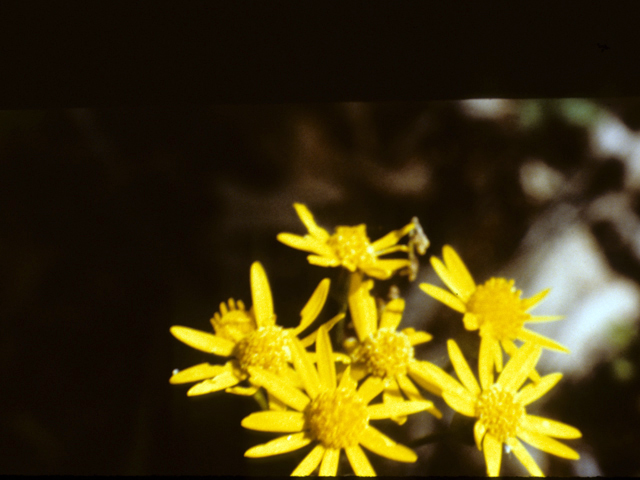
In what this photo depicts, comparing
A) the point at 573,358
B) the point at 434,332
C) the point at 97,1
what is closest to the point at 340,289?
the point at 434,332

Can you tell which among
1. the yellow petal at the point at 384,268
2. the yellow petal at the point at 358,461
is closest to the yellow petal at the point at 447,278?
the yellow petal at the point at 384,268

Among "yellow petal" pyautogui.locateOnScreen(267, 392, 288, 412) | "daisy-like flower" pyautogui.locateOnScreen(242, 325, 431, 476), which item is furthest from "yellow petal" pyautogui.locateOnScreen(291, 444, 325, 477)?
"yellow petal" pyautogui.locateOnScreen(267, 392, 288, 412)

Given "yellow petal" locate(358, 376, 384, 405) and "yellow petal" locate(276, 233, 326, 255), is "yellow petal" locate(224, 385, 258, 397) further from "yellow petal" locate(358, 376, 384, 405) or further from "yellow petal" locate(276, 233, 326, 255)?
"yellow petal" locate(276, 233, 326, 255)

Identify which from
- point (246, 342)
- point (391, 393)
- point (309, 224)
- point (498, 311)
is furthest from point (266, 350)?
point (498, 311)

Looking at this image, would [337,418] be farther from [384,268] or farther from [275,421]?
[384,268]

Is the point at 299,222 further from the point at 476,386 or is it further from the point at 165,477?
the point at 165,477

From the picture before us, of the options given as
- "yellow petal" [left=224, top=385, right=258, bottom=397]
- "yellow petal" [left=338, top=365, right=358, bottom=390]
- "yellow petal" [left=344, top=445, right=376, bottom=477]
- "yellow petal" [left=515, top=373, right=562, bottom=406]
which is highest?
"yellow petal" [left=224, top=385, right=258, bottom=397]

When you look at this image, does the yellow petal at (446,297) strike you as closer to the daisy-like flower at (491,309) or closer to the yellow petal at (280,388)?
the daisy-like flower at (491,309)
